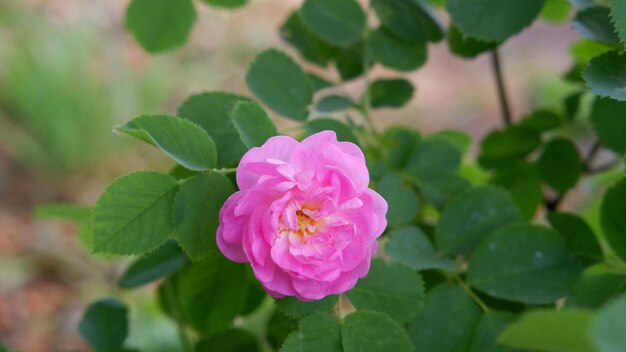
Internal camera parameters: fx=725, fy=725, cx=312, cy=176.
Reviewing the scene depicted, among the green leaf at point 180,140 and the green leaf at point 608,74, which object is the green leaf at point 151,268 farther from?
the green leaf at point 608,74

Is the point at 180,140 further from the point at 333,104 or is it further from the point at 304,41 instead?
the point at 304,41

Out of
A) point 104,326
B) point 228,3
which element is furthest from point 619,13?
point 104,326

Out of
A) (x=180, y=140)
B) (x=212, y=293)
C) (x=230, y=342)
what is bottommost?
(x=230, y=342)

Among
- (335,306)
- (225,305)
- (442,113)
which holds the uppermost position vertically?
(335,306)

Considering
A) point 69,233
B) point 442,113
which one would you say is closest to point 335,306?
point 69,233

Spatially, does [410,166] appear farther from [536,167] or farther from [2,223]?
[2,223]

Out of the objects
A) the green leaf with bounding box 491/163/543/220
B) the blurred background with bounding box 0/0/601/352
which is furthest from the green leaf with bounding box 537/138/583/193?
the blurred background with bounding box 0/0/601/352

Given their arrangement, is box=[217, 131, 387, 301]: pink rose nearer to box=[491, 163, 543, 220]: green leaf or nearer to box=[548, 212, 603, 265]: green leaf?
box=[548, 212, 603, 265]: green leaf
